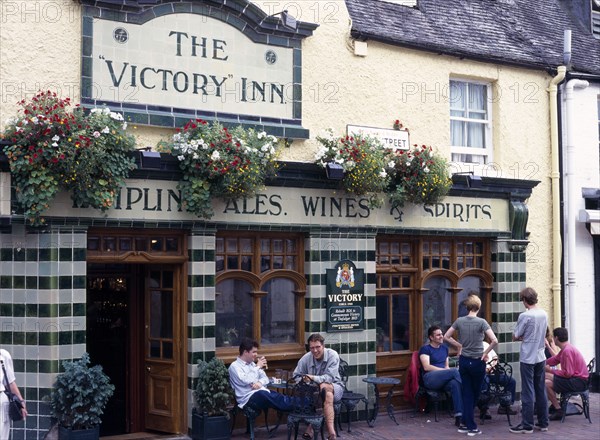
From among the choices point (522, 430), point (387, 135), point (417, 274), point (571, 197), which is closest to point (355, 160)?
point (387, 135)

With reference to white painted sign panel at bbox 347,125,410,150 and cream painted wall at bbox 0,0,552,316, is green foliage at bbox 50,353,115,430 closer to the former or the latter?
cream painted wall at bbox 0,0,552,316

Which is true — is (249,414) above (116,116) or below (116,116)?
below

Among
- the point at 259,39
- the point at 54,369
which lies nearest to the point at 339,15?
the point at 259,39

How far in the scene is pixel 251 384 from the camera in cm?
1114

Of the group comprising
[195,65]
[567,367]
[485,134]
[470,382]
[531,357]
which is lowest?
[470,382]

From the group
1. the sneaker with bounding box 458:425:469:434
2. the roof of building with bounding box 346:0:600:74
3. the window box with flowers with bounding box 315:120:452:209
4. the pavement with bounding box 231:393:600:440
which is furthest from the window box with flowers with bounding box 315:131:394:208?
the sneaker with bounding box 458:425:469:434

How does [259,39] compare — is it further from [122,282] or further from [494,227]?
[494,227]

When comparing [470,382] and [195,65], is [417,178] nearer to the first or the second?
[470,382]

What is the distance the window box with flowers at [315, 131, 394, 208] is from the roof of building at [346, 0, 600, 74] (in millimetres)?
1692

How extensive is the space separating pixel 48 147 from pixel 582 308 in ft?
31.3

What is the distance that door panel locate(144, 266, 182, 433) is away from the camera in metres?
11.6

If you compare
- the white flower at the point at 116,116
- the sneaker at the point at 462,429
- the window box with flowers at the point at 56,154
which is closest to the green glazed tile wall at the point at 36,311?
the window box with flowers at the point at 56,154

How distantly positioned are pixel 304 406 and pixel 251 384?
0.71 meters

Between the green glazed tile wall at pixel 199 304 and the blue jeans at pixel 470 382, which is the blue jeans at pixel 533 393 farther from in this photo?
the green glazed tile wall at pixel 199 304
